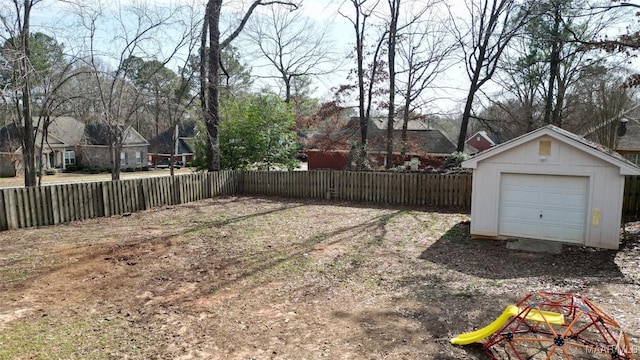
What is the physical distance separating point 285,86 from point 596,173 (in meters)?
27.6

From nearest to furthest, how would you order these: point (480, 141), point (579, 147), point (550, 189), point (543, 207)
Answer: point (579, 147) → point (550, 189) → point (543, 207) → point (480, 141)

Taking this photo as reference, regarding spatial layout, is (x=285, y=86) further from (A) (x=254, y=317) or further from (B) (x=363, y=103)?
(A) (x=254, y=317)

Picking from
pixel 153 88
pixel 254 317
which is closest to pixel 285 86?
pixel 153 88

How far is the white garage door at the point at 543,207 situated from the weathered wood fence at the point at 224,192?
3929 millimetres

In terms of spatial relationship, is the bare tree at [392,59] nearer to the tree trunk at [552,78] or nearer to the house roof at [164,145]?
the tree trunk at [552,78]

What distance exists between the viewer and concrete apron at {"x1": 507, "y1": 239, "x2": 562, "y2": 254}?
9016mm

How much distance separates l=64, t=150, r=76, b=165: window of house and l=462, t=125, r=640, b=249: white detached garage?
134ft

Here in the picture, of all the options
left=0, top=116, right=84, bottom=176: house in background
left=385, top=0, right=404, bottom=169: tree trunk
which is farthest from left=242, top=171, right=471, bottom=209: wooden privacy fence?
left=0, top=116, right=84, bottom=176: house in background

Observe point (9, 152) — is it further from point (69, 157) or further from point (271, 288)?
point (271, 288)

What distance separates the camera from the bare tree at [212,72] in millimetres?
18203

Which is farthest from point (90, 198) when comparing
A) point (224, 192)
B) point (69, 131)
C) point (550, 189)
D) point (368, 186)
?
point (69, 131)

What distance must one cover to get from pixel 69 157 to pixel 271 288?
134ft

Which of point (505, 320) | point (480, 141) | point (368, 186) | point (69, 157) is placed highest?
point (480, 141)

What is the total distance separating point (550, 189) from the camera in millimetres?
9461
